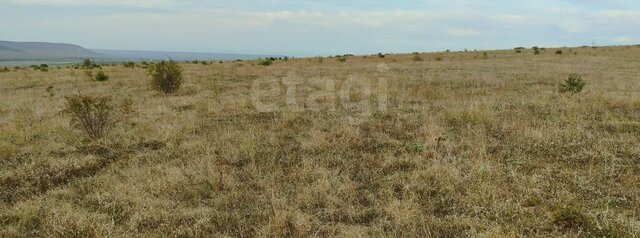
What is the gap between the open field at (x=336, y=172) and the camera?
4.94m

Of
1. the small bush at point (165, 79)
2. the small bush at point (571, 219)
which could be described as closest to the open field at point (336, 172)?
the small bush at point (571, 219)

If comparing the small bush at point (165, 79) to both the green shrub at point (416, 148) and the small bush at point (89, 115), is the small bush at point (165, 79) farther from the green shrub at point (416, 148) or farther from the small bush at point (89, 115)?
the green shrub at point (416, 148)

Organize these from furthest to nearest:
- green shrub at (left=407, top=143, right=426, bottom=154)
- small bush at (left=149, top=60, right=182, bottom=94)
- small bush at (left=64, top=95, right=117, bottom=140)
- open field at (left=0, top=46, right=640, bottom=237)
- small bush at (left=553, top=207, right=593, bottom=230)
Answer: small bush at (left=149, top=60, right=182, bottom=94), small bush at (left=64, top=95, right=117, bottom=140), green shrub at (left=407, top=143, right=426, bottom=154), open field at (left=0, top=46, right=640, bottom=237), small bush at (left=553, top=207, right=593, bottom=230)

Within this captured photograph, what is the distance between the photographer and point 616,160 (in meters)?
6.77

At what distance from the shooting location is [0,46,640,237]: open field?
494 centimetres

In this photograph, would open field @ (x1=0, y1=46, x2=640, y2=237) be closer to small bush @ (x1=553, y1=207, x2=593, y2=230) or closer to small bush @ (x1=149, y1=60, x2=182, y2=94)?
small bush @ (x1=553, y1=207, x2=593, y2=230)

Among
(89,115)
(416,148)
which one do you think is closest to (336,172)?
(416,148)

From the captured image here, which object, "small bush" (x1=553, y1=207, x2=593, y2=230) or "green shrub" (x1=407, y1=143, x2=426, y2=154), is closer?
"small bush" (x1=553, y1=207, x2=593, y2=230)

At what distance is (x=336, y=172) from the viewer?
258 inches

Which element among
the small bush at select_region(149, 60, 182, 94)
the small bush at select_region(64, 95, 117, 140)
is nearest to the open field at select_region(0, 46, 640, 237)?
the small bush at select_region(64, 95, 117, 140)

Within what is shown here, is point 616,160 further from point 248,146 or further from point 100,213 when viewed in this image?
point 100,213

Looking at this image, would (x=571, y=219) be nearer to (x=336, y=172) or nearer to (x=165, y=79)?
(x=336, y=172)

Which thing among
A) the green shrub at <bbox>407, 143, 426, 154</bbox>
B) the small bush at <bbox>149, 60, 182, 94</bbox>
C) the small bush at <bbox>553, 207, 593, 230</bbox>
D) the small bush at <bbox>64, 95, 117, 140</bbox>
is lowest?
the small bush at <bbox>553, 207, 593, 230</bbox>

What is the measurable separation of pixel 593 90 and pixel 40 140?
1576cm
